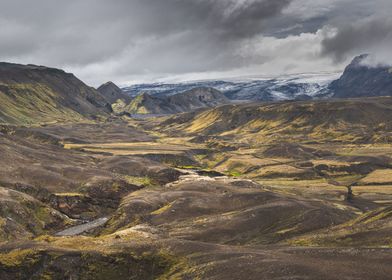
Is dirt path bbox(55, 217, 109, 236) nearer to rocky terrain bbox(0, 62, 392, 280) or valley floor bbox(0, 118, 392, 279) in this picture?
rocky terrain bbox(0, 62, 392, 280)

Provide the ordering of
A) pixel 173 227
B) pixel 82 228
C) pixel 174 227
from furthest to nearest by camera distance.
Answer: pixel 82 228 → pixel 173 227 → pixel 174 227

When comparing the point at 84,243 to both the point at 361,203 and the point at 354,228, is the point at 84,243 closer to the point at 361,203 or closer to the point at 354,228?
the point at 354,228

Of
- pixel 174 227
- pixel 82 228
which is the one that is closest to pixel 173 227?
pixel 174 227

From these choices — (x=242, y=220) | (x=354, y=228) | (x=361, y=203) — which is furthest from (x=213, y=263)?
(x=361, y=203)

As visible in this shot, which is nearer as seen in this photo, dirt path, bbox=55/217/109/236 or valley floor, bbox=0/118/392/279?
valley floor, bbox=0/118/392/279

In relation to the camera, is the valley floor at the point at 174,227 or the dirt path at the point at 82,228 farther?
the dirt path at the point at 82,228

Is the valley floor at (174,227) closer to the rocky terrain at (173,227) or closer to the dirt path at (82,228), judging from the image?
the rocky terrain at (173,227)

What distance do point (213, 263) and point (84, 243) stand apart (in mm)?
27003

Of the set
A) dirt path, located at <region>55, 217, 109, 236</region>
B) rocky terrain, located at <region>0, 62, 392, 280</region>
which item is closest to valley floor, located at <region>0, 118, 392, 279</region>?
rocky terrain, located at <region>0, 62, 392, 280</region>

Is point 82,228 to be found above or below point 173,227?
below

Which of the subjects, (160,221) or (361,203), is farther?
(361,203)

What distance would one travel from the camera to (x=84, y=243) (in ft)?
258

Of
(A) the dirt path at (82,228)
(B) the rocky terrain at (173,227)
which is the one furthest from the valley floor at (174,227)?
(A) the dirt path at (82,228)

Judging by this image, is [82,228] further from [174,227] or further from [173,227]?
[174,227]
